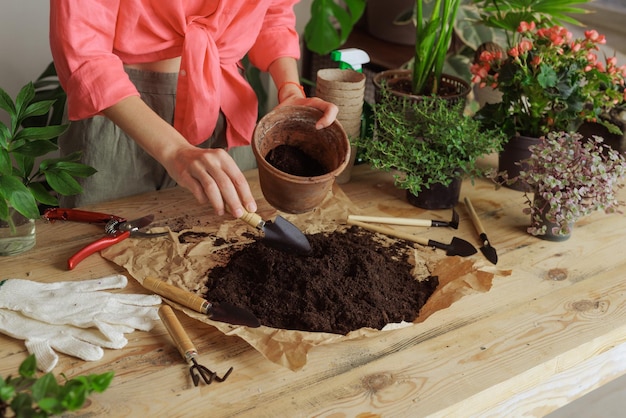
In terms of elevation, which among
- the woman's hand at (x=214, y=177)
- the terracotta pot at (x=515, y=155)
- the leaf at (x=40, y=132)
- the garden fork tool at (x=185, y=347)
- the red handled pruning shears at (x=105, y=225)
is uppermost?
the leaf at (x=40, y=132)

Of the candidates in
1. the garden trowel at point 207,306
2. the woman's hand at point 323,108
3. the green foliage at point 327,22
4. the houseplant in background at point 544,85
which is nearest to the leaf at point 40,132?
the garden trowel at point 207,306

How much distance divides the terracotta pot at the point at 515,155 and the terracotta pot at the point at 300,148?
0.50 meters

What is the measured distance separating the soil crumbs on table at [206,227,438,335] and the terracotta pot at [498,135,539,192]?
0.45m

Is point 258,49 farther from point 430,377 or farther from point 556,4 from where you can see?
point 430,377

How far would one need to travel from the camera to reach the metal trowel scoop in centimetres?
132

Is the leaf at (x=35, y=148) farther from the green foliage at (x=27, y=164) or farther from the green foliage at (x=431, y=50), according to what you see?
the green foliage at (x=431, y=50)

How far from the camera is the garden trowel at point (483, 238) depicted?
1397 mm

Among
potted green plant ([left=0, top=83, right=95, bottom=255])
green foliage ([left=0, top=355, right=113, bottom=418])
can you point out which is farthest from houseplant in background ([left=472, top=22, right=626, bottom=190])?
green foliage ([left=0, top=355, right=113, bottom=418])

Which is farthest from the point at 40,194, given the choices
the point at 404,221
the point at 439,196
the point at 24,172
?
the point at 439,196

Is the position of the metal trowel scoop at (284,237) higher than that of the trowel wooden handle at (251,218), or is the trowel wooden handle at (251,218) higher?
the trowel wooden handle at (251,218)

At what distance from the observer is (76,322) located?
3.61ft

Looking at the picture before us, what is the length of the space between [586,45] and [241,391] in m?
1.14

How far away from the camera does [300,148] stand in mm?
1392

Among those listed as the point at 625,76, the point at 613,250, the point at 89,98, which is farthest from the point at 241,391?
the point at 625,76
